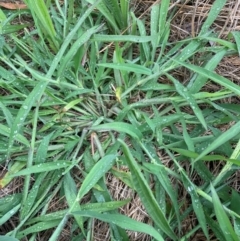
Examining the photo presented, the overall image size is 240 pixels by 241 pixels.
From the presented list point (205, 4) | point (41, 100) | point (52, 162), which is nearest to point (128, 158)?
point (52, 162)

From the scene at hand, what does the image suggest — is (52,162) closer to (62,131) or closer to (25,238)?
(62,131)

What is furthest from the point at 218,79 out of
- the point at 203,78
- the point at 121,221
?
the point at 121,221

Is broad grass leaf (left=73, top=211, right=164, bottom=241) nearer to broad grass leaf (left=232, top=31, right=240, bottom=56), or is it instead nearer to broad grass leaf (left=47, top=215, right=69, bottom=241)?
broad grass leaf (left=47, top=215, right=69, bottom=241)

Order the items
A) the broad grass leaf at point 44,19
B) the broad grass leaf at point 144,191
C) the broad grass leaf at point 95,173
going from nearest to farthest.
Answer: the broad grass leaf at point 144,191 < the broad grass leaf at point 95,173 < the broad grass leaf at point 44,19

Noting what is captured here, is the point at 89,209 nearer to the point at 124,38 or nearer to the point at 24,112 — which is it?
the point at 24,112

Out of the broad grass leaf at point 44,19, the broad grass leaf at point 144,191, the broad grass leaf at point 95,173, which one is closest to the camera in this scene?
the broad grass leaf at point 144,191

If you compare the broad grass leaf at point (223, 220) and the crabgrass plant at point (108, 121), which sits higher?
the crabgrass plant at point (108, 121)

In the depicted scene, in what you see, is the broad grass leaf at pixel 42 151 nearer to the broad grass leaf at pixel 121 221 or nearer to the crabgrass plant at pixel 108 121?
the crabgrass plant at pixel 108 121

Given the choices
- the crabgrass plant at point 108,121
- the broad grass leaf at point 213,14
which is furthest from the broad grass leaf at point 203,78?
the broad grass leaf at point 213,14
